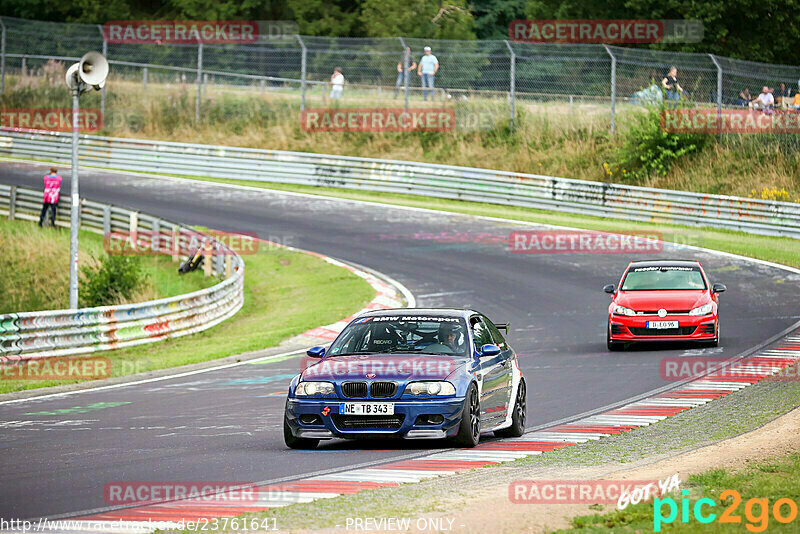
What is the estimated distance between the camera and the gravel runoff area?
7.29m

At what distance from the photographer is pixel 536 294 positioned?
23.9 m

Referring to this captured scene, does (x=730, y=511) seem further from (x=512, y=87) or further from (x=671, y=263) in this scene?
(x=512, y=87)

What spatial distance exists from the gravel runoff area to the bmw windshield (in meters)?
1.55

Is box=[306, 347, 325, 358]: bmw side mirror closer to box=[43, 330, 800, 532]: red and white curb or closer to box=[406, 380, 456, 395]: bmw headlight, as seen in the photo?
box=[406, 380, 456, 395]: bmw headlight

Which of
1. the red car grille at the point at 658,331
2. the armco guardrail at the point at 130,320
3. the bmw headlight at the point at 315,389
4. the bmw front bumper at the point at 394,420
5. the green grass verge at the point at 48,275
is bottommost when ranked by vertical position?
the green grass verge at the point at 48,275

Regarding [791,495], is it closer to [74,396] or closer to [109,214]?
[74,396]

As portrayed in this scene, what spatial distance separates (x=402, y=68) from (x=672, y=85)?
359 inches

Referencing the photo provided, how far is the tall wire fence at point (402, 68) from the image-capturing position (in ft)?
117

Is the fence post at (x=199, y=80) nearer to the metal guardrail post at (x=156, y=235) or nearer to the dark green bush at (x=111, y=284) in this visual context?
the metal guardrail post at (x=156, y=235)

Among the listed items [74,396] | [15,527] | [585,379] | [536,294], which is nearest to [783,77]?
[536,294]

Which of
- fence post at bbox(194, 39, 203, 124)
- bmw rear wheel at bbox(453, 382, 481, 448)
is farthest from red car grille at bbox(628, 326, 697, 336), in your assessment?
fence post at bbox(194, 39, 203, 124)

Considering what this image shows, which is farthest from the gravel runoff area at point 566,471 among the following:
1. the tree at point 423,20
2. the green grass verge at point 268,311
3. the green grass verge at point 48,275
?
the tree at point 423,20

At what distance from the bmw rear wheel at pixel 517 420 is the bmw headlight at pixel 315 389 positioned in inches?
82.5

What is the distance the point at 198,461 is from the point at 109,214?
22716 mm
